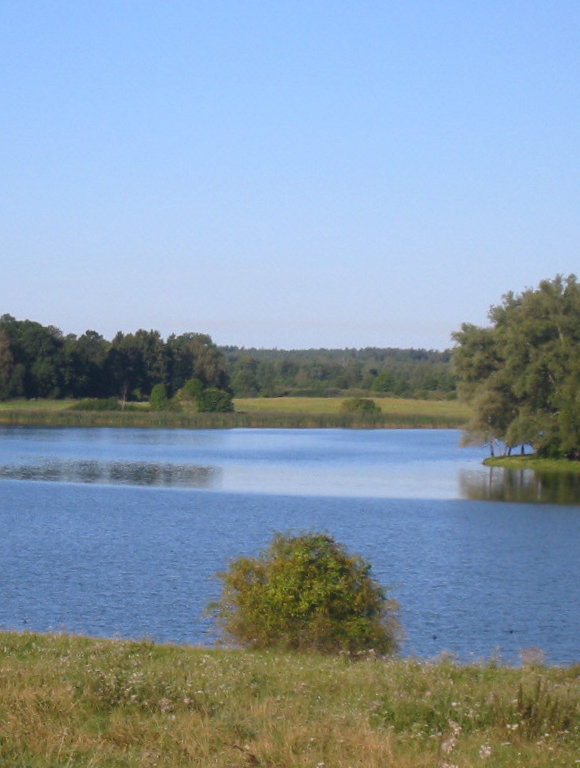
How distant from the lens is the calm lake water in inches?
705

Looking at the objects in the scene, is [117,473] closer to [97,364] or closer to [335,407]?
[335,407]

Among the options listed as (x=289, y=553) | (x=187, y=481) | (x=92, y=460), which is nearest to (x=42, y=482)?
(x=187, y=481)

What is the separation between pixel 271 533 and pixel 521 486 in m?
22.8

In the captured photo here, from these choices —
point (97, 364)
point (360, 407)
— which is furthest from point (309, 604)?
point (97, 364)

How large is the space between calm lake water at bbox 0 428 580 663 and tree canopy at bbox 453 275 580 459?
308 cm

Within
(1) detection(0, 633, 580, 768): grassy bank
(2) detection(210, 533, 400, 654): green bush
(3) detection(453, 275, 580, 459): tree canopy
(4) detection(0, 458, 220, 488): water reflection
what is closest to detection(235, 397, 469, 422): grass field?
(3) detection(453, 275, 580, 459): tree canopy

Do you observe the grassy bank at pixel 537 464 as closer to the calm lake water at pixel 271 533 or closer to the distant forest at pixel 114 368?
the calm lake water at pixel 271 533

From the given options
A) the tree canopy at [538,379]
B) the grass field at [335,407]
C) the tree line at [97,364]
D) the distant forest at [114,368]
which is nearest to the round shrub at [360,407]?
the grass field at [335,407]

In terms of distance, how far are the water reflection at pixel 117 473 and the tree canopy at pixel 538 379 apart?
16.5 meters

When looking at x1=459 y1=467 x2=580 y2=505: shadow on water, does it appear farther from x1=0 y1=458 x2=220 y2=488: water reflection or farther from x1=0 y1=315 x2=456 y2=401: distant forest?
x1=0 y1=315 x2=456 y2=401: distant forest

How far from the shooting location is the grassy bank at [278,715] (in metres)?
6.99

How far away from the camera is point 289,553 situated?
14.3 m

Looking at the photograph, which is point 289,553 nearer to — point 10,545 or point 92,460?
point 10,545

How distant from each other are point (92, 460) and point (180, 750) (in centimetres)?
5486
